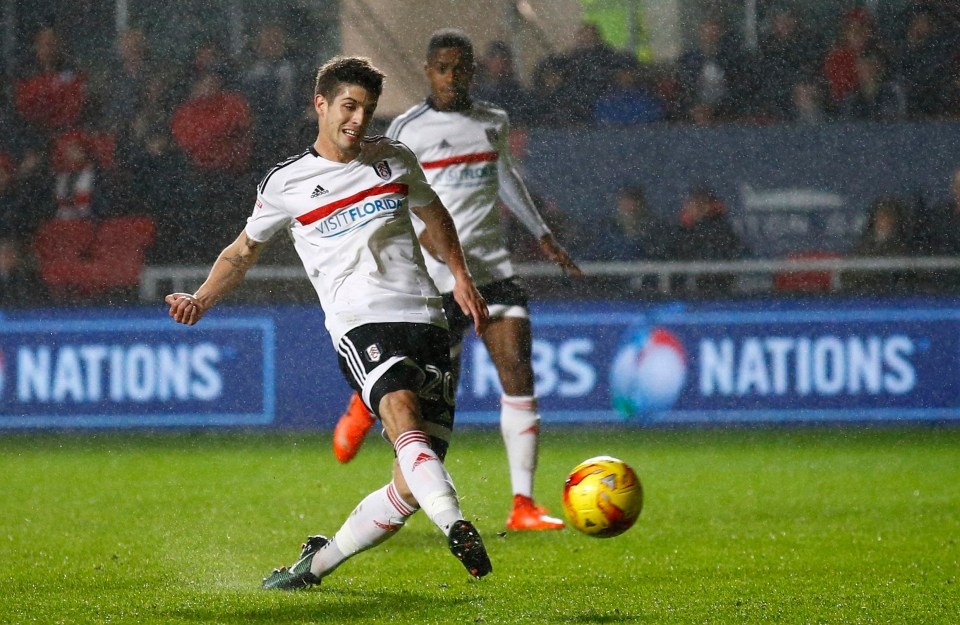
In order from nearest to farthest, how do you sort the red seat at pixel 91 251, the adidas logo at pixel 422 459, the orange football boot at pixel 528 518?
1. the adidas logo at pixel 422 459
2. the orange football boot at pixel 528 518
3. the red seat at pixel 91 251

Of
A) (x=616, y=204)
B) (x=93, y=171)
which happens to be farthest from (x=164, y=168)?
(x=616, y=204)

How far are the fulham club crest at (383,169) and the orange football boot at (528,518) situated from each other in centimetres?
198

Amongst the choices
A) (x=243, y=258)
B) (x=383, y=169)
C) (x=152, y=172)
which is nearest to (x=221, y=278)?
(x=243, y=258)

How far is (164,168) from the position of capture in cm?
1024

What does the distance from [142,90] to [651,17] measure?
3597 millimetres

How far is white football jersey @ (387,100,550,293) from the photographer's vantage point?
619cm

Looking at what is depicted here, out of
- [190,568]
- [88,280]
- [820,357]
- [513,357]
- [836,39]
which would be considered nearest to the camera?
[190,568]

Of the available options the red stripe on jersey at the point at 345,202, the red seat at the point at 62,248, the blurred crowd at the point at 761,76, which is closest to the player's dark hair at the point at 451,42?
the red stripe on jersey at the point at 345,202

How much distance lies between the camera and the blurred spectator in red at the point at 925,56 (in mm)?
10234

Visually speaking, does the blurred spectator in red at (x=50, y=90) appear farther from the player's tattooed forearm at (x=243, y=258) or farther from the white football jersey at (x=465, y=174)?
the player's tattooed forearm at (x=243, y=258)

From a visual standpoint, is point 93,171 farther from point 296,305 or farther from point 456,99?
point 456,99

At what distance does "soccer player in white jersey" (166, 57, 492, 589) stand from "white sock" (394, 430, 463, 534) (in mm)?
134

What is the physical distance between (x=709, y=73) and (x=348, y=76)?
21.3 feet

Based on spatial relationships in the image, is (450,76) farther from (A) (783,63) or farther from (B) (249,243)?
(A) (783,63)
